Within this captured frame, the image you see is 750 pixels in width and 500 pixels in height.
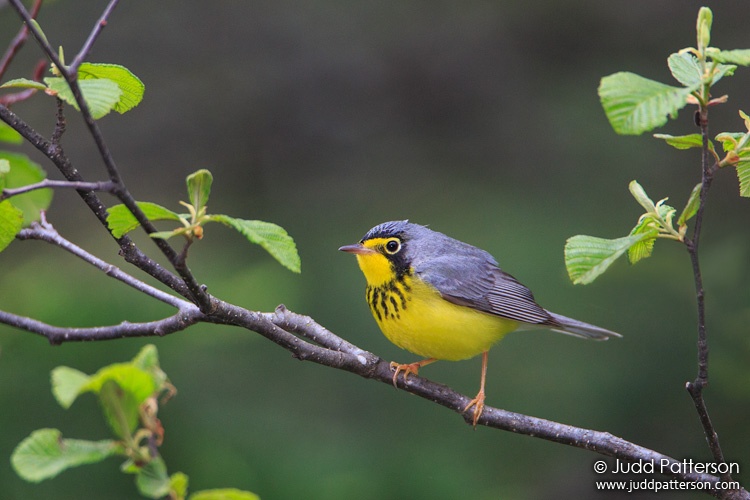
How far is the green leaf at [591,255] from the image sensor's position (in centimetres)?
189

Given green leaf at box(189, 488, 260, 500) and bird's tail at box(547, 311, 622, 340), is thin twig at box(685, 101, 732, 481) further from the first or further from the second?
bird's tail at box(547, 311, 622, 340)

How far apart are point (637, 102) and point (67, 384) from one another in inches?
46.6

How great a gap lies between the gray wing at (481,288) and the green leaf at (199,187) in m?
2.00

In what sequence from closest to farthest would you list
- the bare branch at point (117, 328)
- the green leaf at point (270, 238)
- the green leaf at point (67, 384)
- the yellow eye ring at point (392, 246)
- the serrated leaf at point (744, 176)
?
the green leaf at point (67, 384) < the green leaf at point (270, 238) < the serrated leaf at point (744, 176) < the bare branch at point (117, 328) < the yellow eye ring at point (392, 246)

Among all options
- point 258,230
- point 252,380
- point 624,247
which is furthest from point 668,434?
point 258,230

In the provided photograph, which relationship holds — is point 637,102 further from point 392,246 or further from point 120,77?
point 392,246

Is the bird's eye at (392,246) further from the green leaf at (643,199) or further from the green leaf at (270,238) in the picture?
the green leaf at (270,238)

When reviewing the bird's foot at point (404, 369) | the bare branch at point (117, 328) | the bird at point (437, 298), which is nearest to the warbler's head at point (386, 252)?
the bird at point (437, 298)

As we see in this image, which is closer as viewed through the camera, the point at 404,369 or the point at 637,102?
the point at 637,102

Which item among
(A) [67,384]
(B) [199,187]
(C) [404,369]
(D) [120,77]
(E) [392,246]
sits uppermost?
(D) [120,77]

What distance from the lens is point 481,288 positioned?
3.93m

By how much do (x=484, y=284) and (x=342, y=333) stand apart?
1705 millimetres

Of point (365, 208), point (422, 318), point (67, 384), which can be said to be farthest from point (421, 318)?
point (365, 208)

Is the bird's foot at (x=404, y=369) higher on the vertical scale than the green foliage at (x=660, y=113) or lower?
lower
